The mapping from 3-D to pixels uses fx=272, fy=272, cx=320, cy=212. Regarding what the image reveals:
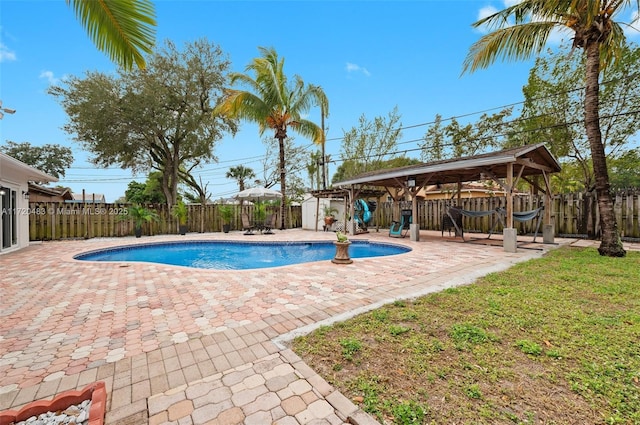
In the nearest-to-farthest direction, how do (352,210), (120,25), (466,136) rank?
(120,25), (352,210), (466,136)

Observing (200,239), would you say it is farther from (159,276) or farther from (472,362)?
(472,362)

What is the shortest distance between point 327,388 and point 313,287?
8.14 feet

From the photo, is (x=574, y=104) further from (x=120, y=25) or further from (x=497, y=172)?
(x=120, y=25)

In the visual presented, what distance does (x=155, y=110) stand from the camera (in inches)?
587

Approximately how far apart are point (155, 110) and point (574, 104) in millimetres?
19722

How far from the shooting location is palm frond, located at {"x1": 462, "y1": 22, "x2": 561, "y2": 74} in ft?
23.0

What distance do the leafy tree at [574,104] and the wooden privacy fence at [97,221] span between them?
1485cm

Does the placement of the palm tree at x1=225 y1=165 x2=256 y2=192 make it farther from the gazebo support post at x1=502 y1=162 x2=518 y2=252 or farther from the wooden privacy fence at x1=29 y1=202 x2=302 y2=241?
the gazebo support post at x1=502 y1=162 x2=518 y2=252

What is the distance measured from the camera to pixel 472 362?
2174 millimetres

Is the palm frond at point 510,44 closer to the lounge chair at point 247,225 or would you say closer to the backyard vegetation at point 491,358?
the backyard vegetation at point 491,358

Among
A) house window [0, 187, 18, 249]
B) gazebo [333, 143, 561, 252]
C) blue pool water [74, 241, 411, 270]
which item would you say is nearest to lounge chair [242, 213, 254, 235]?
blue pool water [74, 241, 411, 270]

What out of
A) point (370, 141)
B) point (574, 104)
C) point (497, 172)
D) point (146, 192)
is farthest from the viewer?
point (146, 192)

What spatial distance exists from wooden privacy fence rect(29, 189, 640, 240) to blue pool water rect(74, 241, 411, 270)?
307cm

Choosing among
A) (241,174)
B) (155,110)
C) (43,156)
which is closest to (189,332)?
(155,110)
